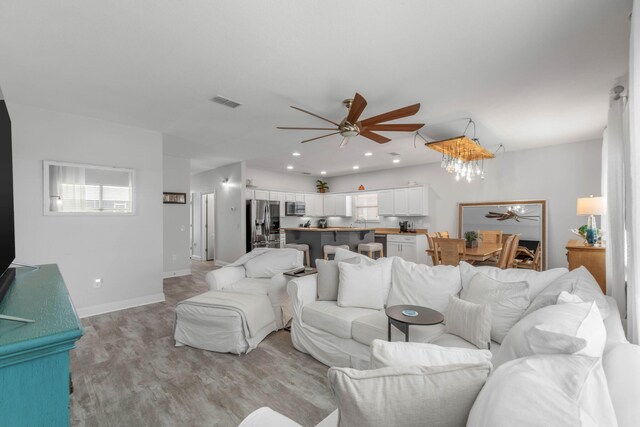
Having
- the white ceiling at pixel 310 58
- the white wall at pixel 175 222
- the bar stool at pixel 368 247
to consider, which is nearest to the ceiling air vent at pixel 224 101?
the white ceiling at pixel 310 58

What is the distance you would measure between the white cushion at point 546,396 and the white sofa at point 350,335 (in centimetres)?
30

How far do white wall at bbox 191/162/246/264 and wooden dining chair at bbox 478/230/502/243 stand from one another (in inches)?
215

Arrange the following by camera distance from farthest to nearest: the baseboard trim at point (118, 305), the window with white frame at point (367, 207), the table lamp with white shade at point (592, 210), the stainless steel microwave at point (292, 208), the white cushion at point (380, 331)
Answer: the window with white frame at point (367, 207)
the stainless steel microwave at point (292, 208)
the baseboard trim at point (118, 305)
the table lamp with white shade at point (592, 210)
the white cushion at point (380, 331)

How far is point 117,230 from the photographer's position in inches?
168

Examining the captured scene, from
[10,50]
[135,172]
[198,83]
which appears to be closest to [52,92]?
[10,50]

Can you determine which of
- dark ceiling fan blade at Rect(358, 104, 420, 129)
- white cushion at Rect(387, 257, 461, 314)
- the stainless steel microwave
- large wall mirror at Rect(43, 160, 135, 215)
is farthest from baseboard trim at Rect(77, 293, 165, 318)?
the stainless steel microwave

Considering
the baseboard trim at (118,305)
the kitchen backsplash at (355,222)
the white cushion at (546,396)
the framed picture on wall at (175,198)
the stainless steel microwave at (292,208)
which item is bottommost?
the baseboard trim at (118,305)

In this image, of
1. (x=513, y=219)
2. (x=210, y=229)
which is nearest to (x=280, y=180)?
(x=210, y=229)

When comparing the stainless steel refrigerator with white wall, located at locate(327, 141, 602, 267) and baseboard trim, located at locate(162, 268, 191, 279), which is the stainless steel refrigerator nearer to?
baseboard trim, located at locate(162, 268, 191, 279)

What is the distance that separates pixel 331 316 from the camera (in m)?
2.69

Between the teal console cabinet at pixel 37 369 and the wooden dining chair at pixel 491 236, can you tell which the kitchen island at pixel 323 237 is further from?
the teal console cabinet at pixel 37 369

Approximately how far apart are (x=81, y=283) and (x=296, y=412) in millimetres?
3604

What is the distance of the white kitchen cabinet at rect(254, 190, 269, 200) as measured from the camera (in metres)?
8.11

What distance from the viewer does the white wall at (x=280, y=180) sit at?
27.8 ft
